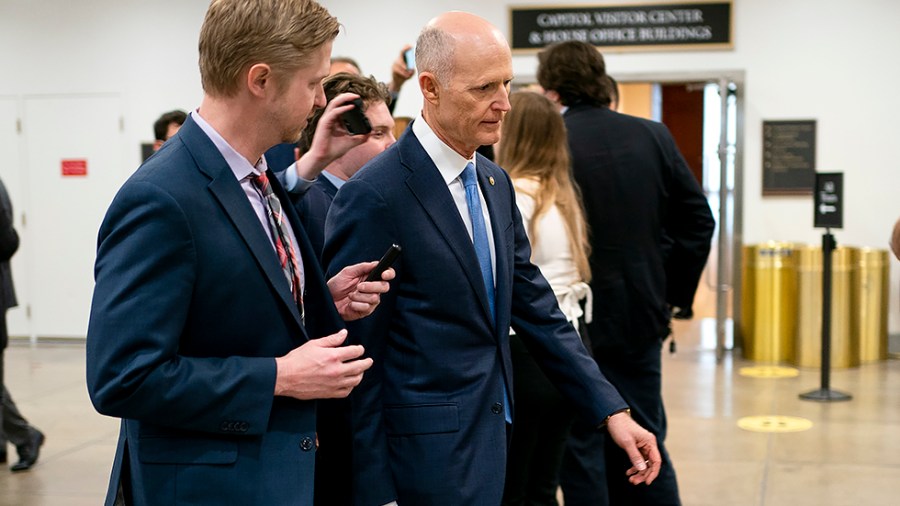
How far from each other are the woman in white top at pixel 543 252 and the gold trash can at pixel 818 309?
5.40 m

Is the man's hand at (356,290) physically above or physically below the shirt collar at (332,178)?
below

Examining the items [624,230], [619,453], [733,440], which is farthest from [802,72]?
[619,453]

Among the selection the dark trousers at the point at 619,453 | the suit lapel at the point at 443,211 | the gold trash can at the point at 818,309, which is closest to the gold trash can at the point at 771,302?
the gold trash can at the point at 818,309

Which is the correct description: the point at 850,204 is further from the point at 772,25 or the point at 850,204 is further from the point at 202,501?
the point at 202,501

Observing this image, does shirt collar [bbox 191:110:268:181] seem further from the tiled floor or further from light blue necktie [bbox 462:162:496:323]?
the tiled floor

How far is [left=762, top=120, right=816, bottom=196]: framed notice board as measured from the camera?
9109mm

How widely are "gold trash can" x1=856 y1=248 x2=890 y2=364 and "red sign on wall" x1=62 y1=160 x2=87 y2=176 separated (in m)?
7.35

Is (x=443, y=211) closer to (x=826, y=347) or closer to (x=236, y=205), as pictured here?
(x=236, y=205)

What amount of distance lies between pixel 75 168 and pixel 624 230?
25.3ft

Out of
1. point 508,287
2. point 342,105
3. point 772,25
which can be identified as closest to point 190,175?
point 342,105

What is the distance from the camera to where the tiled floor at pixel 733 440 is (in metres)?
5.20

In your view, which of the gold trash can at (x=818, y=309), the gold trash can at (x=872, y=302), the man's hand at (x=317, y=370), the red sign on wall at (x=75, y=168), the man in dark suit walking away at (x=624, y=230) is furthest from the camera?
the red sign on wall at (x=75, y=168)

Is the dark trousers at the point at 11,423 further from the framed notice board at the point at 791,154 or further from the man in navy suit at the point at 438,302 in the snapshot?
the framed notice board at the point at 791,154

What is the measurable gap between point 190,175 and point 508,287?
36.7 inches
